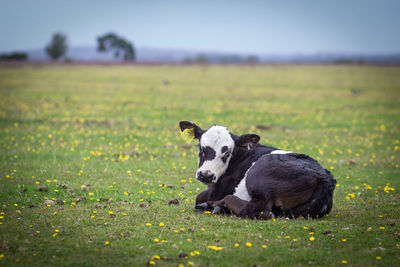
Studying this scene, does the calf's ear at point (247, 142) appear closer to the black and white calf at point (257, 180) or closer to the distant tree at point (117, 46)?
the black and white calf at point (257, 180)

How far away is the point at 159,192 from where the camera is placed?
1005 cm

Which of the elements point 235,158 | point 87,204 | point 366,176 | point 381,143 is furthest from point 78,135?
point 381,143

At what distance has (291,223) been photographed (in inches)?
288

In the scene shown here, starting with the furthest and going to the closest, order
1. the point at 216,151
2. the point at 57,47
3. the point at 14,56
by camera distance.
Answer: the point at 57,47 → the point at 14,56 → the point at 216,151

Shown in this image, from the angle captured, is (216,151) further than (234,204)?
Yes

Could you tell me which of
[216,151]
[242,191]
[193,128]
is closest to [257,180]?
[242,191]

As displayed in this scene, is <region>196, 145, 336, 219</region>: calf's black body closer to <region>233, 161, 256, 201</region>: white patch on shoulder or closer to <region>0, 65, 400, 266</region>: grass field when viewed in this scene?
<region>233, 161, 256, 201</region>: white patch on shoulder

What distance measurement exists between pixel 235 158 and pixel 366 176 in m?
5.90

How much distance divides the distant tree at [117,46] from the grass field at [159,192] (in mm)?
104867

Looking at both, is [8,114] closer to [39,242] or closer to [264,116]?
[264,116]

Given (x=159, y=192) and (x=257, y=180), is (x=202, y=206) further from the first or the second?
(x=159, y=192)

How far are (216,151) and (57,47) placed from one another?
145m

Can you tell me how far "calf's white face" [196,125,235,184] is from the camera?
8055 millimetres

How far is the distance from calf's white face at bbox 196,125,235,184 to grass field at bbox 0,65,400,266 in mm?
987
